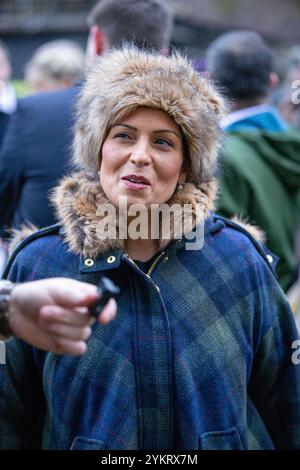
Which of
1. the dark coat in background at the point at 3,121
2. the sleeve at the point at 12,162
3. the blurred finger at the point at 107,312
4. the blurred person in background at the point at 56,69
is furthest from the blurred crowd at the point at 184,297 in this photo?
the blurred person in background at the point at 56,69

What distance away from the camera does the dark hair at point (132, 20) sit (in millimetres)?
3230

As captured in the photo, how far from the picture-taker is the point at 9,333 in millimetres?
1967

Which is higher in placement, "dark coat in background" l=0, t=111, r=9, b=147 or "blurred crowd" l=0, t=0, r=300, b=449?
"dark coat in background" l=0, t=111, r=9, b=147

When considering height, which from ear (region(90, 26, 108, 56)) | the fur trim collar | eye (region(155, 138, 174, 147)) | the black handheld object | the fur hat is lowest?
the black handheld object

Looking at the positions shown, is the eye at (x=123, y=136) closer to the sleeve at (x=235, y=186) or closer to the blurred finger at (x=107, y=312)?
the blurred finger at (x=107, y=312)

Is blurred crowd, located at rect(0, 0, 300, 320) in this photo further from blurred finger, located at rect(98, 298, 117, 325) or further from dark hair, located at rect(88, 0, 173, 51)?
blurred finger, located at rect(98, 298, 117, 325)

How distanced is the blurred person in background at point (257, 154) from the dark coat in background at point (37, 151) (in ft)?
2.68

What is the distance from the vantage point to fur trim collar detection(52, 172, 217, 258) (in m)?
2.31

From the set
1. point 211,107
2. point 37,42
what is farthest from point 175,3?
point 211,107

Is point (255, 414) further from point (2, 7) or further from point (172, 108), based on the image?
point (2, 7)

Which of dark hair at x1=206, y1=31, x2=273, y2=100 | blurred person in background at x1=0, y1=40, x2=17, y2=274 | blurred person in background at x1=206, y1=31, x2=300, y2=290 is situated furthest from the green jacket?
blurred person in background at x1=0, y1=40, x2=17, y2=274

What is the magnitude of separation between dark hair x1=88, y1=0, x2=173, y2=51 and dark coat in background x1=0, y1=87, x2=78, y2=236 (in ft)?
1.11

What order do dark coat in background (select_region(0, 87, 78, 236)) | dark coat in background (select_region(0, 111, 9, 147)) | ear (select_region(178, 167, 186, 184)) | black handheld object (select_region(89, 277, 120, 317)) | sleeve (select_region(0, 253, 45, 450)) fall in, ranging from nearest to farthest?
1. black handheld object (select_region(89, 277, 120, 317))
2. sleeve (select_region(0, 253, 45, 450))
3. ear (select_region(178, 167, 186, 184))
4. dark coat in background (select_region(0, 87, 78, 236))
5. dark coat in background (select_region(0, 111, 9, 147))

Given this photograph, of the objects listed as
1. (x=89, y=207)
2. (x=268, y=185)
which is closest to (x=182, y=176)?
(x=89, y=207)
